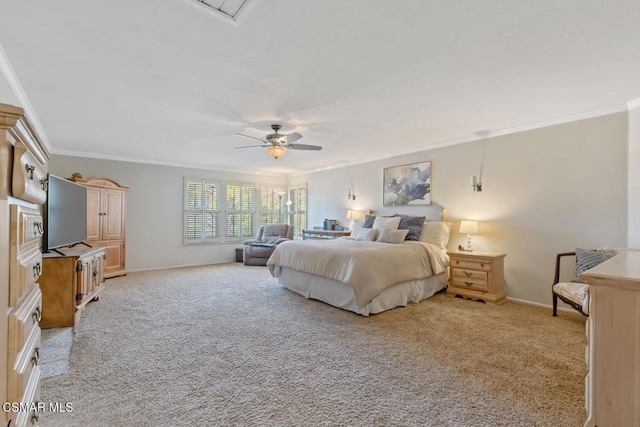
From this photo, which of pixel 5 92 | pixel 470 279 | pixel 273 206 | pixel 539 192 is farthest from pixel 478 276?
pixel 273 206

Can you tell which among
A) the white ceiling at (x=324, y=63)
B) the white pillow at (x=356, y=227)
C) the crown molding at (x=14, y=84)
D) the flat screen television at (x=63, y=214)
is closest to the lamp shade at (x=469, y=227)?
the white ceiling at (x=324, y=63)

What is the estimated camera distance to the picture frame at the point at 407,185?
5.10 metres

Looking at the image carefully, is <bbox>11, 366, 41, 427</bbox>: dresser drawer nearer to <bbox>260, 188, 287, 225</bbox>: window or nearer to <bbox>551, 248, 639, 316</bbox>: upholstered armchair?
<bbox>551, 248, 639, 316</bbox>: upholstered armchair

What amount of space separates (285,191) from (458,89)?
6.14 m

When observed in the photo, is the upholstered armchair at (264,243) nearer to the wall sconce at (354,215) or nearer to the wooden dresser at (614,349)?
the wall sconce at (354,215)

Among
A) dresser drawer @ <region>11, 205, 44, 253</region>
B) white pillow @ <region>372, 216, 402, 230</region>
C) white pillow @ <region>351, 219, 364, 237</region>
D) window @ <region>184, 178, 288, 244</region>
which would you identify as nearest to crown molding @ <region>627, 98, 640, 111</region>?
white pillow @ <region>372, 216, 402, 230</region>

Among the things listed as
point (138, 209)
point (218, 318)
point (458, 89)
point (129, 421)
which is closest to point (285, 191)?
point (138, 209)

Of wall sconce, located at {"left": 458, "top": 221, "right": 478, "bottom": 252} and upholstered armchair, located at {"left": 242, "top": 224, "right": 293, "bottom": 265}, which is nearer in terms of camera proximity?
wall sconce, located at {"left": 458, "top": 221, "right": 478, "bottom": 252}

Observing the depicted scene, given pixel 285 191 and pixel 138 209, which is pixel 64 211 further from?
pixel 285 191

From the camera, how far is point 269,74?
2.56 metres

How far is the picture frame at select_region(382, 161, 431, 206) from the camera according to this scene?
5.10 meters

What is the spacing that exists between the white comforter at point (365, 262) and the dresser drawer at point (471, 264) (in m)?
0.19

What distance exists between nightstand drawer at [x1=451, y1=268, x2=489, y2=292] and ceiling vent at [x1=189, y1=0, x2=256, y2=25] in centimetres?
402

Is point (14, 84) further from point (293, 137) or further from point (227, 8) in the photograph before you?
point (293, 137)
